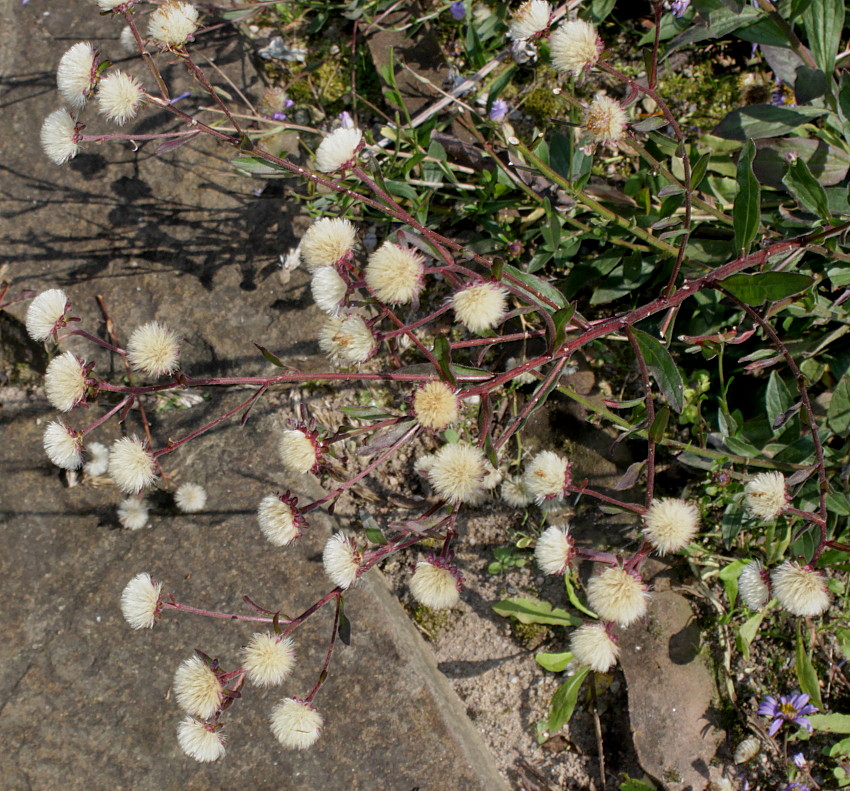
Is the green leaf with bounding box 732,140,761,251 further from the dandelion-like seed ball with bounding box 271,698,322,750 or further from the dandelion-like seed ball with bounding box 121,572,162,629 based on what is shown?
the dandelion-like seed ball with bounding box 121,572,162,629

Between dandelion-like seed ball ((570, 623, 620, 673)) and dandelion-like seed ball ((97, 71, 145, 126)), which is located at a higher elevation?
dandelion-like seed ball ((97, 71, 145, 126))

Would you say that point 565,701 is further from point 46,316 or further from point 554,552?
point 46,316

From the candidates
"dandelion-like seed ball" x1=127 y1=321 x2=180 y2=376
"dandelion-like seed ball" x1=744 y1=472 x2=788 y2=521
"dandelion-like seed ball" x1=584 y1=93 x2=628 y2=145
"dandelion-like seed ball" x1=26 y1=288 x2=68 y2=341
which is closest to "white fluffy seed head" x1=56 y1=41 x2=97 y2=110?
"dandelion-like seed ball" x1=26 y1=288 x2=68 y2=341

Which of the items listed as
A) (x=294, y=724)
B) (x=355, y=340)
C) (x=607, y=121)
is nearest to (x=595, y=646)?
(x=294, y=724)

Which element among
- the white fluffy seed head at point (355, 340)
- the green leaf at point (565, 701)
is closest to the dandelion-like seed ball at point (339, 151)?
the white fluffy seed head at point (355, 340)

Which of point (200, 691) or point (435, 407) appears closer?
point (435, 407)

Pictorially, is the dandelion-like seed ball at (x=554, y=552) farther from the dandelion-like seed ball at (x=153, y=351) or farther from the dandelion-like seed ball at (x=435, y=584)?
the dandelion-like seed ball at (x=153, y=351)

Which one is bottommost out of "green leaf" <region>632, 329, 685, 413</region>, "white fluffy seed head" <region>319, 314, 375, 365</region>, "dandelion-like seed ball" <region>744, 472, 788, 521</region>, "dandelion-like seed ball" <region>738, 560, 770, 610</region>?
"dandelion-like seed ball" <region>738, 560, 770, 610</region>
